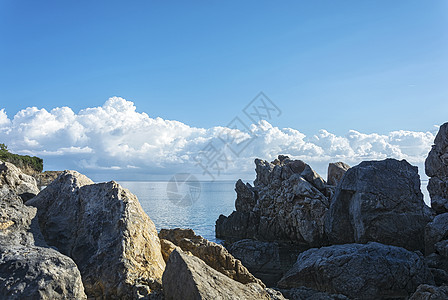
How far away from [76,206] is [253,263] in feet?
55.1

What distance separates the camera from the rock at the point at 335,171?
46.1 meters

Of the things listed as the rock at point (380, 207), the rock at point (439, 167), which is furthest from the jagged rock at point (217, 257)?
the rock at point (439, 167)

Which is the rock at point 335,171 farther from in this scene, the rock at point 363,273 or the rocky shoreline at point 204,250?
the rock at point 363,273

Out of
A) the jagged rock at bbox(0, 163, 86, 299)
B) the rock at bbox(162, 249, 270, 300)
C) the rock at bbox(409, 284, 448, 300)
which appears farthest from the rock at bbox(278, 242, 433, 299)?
the jagged rock at bbox(0, 163, 86, 299)

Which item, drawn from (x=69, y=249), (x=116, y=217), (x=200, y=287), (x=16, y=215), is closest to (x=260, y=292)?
(x=200, y=287)

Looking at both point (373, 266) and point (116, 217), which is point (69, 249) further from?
point (373, 266)

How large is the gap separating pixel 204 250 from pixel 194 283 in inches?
180

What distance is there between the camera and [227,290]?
7.32 metres

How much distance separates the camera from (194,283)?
6758 millimetres

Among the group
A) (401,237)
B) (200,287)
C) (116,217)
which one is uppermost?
(116,217)

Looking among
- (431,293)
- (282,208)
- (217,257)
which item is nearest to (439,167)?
(282,208)

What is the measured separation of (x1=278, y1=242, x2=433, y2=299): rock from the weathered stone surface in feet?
64.9

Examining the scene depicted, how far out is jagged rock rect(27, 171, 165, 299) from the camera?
7426 mm

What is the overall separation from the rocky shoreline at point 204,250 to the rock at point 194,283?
2 cm
